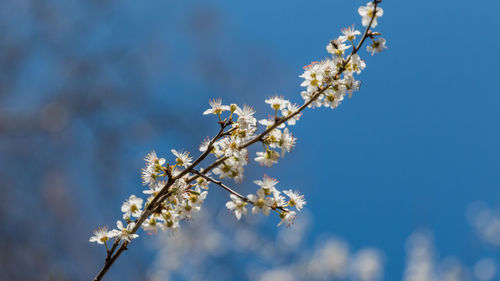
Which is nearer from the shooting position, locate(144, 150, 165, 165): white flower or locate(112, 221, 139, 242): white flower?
locate(112, 221, 139, 242): white flower

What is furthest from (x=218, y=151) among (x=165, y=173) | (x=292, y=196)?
(x=292, y=196)

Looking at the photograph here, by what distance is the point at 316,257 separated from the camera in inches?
422

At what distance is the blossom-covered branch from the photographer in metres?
1.98

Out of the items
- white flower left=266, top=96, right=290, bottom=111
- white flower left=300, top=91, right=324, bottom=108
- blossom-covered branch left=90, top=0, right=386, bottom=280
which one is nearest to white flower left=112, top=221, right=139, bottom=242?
blossom-covered branch left=90, top=0, right=386, bottom=280

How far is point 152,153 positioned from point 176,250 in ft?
28.4

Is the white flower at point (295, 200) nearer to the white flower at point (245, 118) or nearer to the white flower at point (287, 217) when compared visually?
the white flower at point (287, 217)

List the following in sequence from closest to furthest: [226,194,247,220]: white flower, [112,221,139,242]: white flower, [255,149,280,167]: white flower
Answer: [112,221,139,242]: white flower
[255,149,280,167]: white flower
[226,194,247,220]: white flower

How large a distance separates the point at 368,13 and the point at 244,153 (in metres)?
0.97

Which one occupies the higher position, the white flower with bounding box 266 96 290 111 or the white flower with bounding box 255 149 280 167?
the white flower with bounding box 266 96 290 111

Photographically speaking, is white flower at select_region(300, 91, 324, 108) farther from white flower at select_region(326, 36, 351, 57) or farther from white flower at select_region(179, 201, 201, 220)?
white flower at select_region(179, 201, 201, 220)

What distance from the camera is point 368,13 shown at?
205 cm

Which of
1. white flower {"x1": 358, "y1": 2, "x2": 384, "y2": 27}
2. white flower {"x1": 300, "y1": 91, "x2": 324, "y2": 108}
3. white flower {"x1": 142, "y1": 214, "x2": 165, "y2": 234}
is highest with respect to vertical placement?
white flower {"x1": 358, "y1": 2, "x2": 384, "y2": 27}

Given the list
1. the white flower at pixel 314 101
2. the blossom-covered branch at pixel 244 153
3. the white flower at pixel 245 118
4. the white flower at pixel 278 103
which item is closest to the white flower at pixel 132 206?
the blossom-covered branch at pixel 244 153

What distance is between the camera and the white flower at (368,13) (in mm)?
2033
